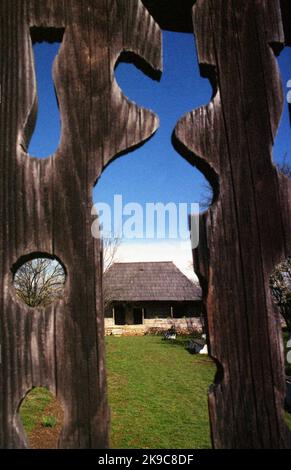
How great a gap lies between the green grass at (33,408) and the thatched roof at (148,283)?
75.6ft

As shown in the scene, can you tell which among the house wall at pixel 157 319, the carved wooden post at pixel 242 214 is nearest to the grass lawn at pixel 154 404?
the carved wooden post at pixel 242 214

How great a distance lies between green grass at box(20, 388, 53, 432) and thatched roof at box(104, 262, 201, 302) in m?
23.1

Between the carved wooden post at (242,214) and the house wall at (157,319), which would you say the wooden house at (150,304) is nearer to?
the house wall at (157,319)

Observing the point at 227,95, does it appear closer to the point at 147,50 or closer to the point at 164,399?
the point at 147,50

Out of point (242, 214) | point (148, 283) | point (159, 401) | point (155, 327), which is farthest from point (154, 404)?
point (148, 283)

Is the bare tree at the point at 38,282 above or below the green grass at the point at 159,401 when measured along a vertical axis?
above

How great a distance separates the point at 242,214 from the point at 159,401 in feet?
36.0

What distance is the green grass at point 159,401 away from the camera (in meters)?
7.73

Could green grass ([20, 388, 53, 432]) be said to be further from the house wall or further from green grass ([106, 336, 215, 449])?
the house wall

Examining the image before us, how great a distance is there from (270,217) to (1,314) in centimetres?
73

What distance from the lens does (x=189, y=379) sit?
14.2 m

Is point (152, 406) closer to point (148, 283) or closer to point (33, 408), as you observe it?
point (33, 408)

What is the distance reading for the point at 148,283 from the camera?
3928cm
